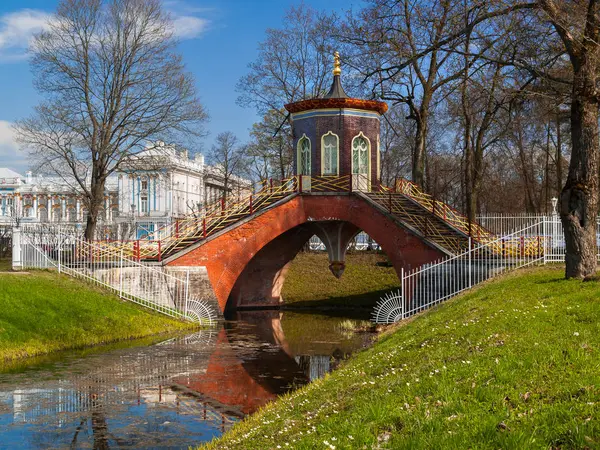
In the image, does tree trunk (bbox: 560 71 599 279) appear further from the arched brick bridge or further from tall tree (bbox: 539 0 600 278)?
the arched brick bridge

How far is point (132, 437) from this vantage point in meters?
10.8

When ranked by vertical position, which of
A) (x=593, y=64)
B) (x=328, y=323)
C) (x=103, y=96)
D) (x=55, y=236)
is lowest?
(x=328, y=323)

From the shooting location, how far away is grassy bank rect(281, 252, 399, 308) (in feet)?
117

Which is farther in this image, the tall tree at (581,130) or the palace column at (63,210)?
the palace column at (63,210)

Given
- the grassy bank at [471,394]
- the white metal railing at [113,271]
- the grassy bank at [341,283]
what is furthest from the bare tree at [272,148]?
the grassy bank at [471,394]

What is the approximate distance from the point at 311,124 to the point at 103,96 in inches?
365

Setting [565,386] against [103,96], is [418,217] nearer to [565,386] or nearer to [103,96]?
[103,96]

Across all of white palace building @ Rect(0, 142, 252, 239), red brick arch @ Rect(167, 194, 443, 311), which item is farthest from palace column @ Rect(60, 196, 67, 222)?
red brick arch @ Rect(167, 194, 443, 311)

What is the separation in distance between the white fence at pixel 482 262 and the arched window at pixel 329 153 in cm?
778

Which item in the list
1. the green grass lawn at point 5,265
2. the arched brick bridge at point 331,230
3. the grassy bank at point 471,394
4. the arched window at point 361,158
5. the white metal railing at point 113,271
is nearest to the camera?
the grassy bank at point 471,394

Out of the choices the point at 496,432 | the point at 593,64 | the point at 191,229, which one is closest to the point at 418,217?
the point at 191,229

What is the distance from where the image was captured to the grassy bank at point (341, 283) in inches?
1407

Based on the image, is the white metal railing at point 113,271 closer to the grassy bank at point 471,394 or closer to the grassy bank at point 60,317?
the grassy bank at point 60,317

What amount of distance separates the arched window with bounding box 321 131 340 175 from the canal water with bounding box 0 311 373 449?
8.40 meters
